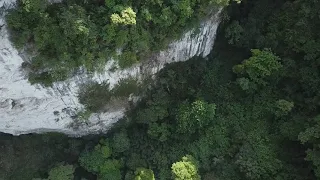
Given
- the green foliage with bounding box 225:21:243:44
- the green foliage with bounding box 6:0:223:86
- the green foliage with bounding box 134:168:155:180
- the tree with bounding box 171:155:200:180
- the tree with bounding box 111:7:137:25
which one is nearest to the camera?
the green foliage with bounding box 6:0:223:86

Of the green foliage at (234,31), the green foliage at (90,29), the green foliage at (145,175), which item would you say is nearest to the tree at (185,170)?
the green foliage at (145,175)

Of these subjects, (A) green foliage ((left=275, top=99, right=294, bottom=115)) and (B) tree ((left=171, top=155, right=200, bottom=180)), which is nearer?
(B) tree ((left=171, top=155, right=200, bottom=180))

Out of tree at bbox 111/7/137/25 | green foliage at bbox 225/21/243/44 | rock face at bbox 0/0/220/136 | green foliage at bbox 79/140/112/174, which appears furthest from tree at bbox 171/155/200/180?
tree at bbox 111/7/137/25

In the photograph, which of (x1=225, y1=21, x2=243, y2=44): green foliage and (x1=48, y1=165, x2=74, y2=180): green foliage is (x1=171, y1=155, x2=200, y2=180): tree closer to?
(x1=48, y1=165, x2=74, y2=180): green foliage

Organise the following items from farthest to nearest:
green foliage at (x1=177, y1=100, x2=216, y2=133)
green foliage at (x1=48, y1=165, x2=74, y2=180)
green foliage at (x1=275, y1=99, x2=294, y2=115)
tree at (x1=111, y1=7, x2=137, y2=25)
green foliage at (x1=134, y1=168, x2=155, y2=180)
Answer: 1. green foliage at (x1=48, y1=165, x2=74, y2=180)
2. green foliage at (x1=177, y1=100, x2=216, y2=133)
3. green foliage at (x1=134, y1=168, x2=155, y2=180)
4. green foliage at (x1=275, y1=99, x2=294, y2=115)
5. tree at (x1=111, y1=7, x2=137, y2=25)

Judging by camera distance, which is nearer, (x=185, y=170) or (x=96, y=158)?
(x=185, y=170)

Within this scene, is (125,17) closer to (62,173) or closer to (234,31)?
(234,31)

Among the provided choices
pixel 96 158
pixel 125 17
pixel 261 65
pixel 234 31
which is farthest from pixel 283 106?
pixel 96 158

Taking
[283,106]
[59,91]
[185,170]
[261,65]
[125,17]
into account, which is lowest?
[185,170]
